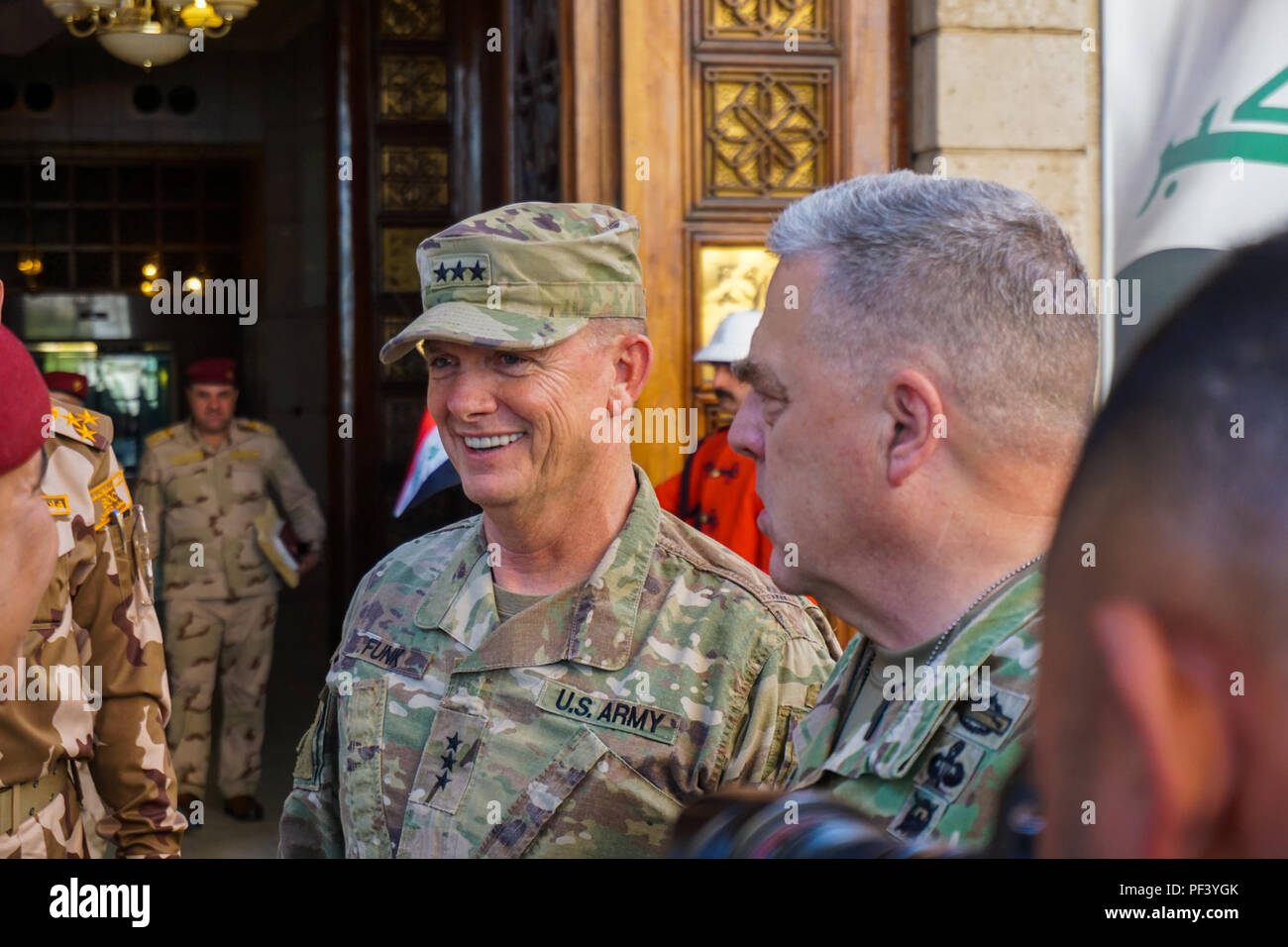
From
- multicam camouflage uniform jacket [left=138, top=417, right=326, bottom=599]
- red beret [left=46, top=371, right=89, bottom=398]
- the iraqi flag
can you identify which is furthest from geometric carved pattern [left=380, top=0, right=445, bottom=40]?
the iraqi flag

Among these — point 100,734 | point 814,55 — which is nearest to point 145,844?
point 100,734

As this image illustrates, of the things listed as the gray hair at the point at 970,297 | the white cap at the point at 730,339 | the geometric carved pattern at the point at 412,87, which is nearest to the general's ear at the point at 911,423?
the gray hair at the point at 970,297

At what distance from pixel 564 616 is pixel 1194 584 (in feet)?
5.02

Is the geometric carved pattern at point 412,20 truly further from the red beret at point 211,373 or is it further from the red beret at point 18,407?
the red beret at point 18,407

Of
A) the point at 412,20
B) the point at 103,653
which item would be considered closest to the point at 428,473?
the point at 103,653

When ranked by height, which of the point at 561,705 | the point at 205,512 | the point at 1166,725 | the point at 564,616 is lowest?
the point at 205,512

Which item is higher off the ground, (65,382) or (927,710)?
(65,382)

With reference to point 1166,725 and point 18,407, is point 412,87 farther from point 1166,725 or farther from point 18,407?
point 1166,725

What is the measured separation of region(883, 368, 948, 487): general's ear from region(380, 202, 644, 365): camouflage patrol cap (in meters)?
0.74

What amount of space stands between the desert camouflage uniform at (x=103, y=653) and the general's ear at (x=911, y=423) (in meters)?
1.68

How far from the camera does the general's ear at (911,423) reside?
1.23 metres

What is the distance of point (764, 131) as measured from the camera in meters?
4.88

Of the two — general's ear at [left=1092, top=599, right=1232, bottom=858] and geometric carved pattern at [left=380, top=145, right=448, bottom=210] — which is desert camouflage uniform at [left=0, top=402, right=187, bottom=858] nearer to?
general's ear at [left=1092, top=599, right=1232, bottom=858]
